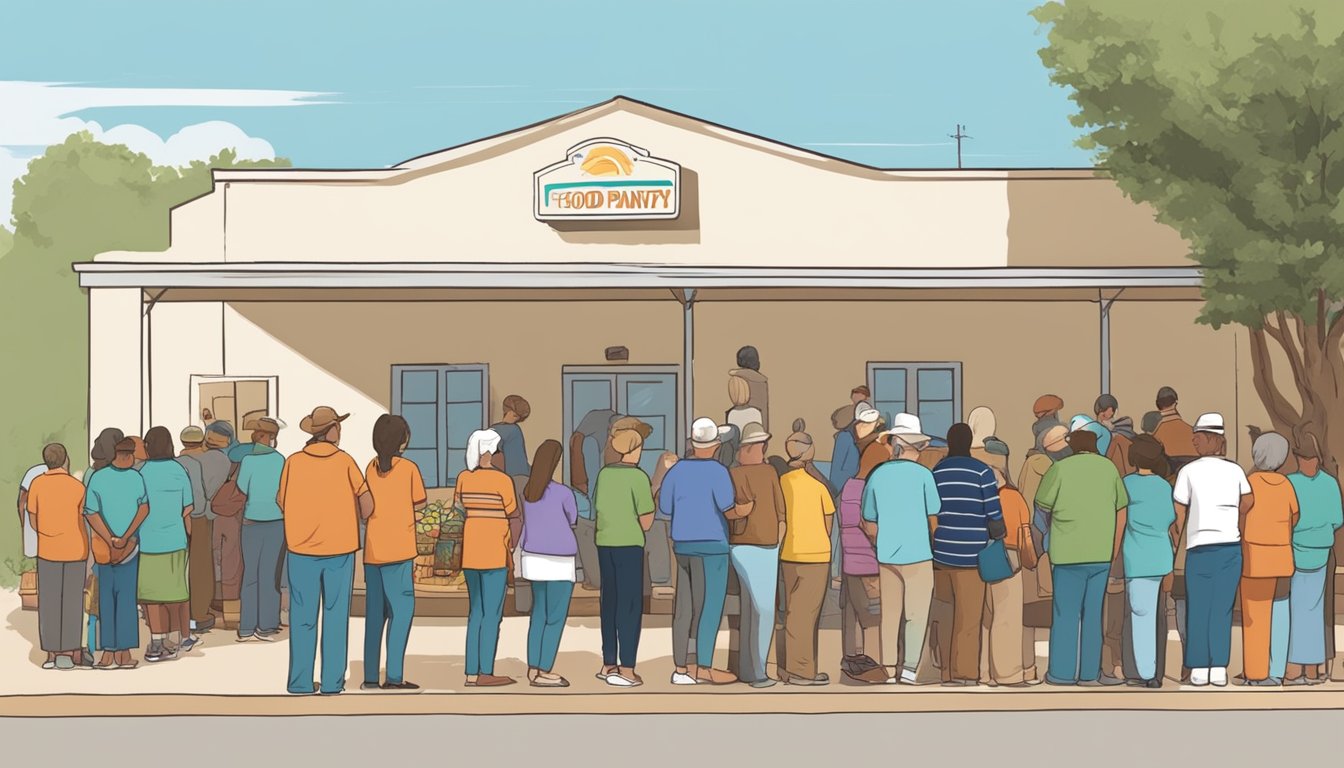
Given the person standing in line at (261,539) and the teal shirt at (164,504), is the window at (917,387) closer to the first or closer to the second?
the person standing in line at (261,539)

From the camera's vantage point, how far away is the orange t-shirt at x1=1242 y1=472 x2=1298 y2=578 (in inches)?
462

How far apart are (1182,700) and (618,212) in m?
9.42

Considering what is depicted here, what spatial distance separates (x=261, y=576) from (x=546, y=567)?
3.79m

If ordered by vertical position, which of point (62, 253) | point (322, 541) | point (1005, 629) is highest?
point (62, 253)

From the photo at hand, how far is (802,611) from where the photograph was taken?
470 inches

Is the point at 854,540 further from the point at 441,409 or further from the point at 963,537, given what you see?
the point at 441,409

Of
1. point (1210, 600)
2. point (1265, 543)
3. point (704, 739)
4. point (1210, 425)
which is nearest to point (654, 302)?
point (1210, 425)

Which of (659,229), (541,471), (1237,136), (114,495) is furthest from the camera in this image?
(659,229)

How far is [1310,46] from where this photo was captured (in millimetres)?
15602

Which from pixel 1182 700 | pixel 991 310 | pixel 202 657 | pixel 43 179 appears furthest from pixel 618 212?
pixel 43 179

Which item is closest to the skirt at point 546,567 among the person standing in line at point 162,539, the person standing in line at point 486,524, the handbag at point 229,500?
the person standing in line at point 486,524

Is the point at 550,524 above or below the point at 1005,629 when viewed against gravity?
above

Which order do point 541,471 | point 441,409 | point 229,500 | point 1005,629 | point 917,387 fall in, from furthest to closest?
point 917,387 < point 441,409 < point 229,500 < point 1005,629 < point 541,471

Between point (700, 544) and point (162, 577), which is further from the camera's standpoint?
point (162, 577)
